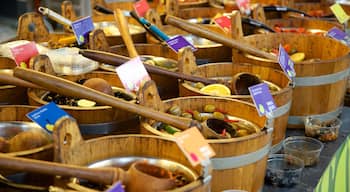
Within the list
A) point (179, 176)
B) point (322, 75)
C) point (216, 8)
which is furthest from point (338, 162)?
point (216, 8)

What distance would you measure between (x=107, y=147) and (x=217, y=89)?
2.94ft

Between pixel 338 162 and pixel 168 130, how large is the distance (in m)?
1.03

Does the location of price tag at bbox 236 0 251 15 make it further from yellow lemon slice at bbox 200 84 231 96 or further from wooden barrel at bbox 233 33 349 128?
yellow lemon slice at bbox 200 84 231 96

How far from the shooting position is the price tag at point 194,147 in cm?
165

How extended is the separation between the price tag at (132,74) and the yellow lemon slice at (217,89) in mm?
381

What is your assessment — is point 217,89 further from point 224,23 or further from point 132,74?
point 224,23

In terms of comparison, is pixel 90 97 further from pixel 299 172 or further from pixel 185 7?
pixel 185 7

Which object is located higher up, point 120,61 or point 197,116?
point 120,61

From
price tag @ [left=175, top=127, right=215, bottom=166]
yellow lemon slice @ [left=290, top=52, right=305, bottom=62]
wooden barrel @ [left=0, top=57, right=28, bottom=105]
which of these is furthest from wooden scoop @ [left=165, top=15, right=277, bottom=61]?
price tag @ [left=175, top=127, right=215, bottom=166]

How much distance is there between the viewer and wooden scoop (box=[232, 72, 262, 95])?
2701 mm

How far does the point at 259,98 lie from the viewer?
7.29 feet

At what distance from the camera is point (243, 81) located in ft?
8.98

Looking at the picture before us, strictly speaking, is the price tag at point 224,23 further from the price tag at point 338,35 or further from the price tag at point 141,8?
the price tag at point 338,35

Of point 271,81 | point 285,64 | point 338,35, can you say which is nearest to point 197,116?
point 285,64
